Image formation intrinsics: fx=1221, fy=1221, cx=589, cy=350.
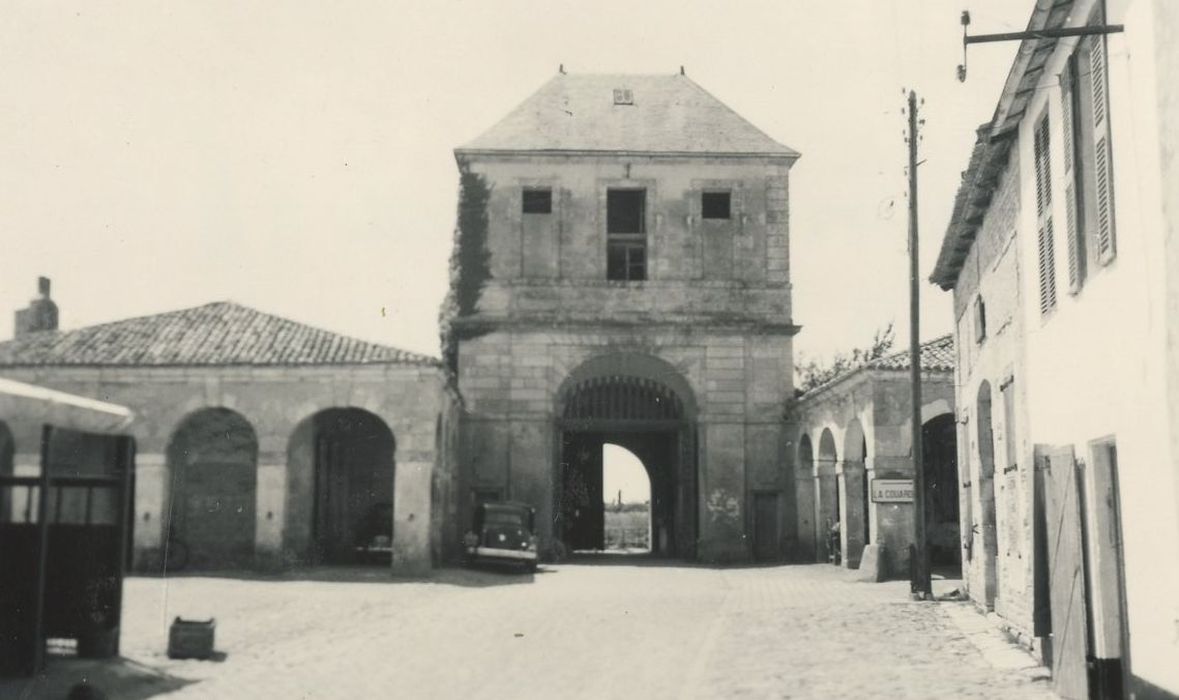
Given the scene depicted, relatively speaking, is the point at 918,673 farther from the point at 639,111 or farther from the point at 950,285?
the point at 639,111

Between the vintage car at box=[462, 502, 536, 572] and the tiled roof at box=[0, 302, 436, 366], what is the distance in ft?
12.8

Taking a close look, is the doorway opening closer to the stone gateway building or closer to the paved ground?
the stone gateway building

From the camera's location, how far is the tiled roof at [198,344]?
2386 cm

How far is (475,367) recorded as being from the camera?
31234 mm

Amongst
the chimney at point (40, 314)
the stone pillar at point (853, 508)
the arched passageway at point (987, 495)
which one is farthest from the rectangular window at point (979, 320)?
the chimney at point (40, 314)

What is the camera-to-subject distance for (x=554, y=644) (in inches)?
527

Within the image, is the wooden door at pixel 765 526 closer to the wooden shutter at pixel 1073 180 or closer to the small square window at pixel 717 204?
the small square window at pixel 717 204

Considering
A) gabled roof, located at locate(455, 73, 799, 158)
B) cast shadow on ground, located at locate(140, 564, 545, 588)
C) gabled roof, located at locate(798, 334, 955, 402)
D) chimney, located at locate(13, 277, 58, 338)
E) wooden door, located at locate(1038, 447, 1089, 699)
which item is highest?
gabled roof, located at locate(455, 73, 799, 158)

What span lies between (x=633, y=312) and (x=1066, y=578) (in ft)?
74.1

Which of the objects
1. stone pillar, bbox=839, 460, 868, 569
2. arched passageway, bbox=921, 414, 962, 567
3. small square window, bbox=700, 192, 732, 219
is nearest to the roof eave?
small square window, bbox=700, 192, 732, 219

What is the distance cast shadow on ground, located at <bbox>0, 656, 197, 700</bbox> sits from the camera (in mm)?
8970

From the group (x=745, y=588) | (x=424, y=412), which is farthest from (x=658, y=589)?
(x=424, y=412)

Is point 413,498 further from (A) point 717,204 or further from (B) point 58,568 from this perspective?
(B) point 58,568

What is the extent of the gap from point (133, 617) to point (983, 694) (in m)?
9.75
